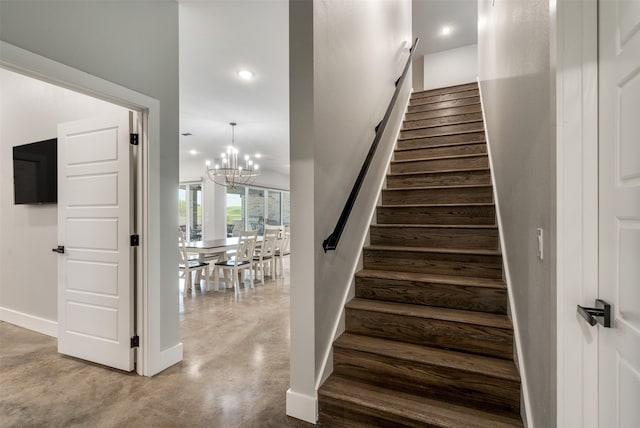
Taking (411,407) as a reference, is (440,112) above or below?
above

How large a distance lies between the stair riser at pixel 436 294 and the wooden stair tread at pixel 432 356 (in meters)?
0.32

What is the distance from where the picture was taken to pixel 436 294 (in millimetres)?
2096

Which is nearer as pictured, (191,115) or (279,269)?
(191,115)

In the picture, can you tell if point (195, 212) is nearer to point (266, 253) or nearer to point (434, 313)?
point (266, 253)

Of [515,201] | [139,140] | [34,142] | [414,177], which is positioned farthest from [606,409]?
[34,142]

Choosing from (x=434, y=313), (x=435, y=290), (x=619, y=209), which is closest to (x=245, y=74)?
(x=435, y=290)

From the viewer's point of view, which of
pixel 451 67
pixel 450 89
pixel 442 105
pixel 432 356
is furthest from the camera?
pixel 451 67

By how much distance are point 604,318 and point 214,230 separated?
28.8 ft

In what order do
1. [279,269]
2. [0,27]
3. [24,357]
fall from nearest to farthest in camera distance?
[0,27]
[24,357]
[279,269]

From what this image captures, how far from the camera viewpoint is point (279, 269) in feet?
20.2

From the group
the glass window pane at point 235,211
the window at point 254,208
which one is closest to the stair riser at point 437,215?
the window at point 254,208

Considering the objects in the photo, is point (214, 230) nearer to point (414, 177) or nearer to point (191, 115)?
point (191, 115)

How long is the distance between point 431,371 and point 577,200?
1.21 metres

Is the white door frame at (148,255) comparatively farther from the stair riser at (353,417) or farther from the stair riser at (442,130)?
the stair riser at (442,130)
